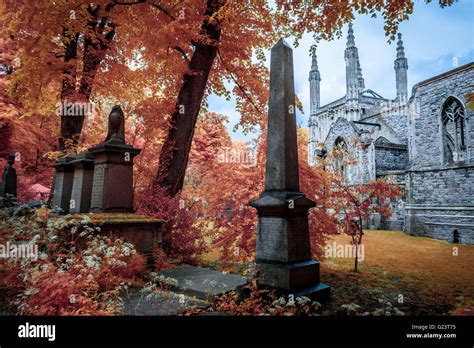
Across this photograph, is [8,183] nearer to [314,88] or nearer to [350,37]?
[350,37]

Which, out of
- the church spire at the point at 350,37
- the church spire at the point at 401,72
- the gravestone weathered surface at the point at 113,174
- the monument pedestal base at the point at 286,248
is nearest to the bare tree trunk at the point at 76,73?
the gravestone weathered surface at the point at 113,174

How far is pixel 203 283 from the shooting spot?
5.22m

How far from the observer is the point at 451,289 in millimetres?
6906

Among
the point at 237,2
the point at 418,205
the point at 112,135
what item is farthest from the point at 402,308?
the point at 418,205

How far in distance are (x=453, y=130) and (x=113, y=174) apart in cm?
1859

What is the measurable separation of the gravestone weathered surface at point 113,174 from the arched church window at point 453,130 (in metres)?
17.8

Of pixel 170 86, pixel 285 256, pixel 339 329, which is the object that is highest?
pixel 170 86

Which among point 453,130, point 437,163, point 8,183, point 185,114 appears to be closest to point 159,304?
point 185,114

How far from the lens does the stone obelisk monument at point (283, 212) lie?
16.0 ft

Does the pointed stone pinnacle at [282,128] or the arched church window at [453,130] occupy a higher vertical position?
the arched church window at [453,130]

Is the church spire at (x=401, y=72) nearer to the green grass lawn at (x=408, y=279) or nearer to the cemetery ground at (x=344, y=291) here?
the green grass lawn at (x=408, y=279)

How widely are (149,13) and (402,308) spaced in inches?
423

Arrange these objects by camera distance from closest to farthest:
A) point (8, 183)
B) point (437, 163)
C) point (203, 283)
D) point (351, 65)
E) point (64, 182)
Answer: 1. point (203, 283)
2. point (64, 182)
3. point (8, 183)
4. point (437, 163)
5. point (351, 65)

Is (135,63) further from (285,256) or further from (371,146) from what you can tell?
(371,146)
